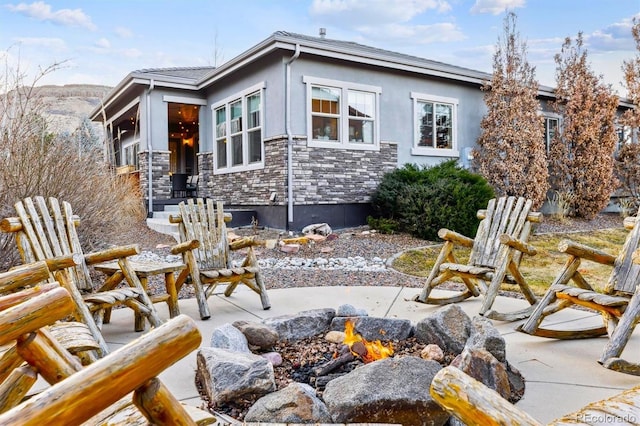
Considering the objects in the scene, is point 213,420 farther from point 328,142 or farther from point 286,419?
point 328,142

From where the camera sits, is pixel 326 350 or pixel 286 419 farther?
pixel 326 350

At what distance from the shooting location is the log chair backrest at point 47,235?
115 inches

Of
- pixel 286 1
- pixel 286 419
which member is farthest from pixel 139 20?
pixel 286 419

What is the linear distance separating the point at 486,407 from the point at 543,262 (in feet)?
22.8

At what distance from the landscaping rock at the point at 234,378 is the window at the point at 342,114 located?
23.0 feet

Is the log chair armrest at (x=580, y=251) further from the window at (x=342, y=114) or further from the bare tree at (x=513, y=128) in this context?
the bare tree at (x=513, y=128)

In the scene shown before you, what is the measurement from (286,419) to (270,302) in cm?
243

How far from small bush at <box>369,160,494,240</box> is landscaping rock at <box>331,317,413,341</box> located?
5.30m

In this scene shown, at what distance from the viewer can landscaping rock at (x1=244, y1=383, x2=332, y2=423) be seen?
191cm

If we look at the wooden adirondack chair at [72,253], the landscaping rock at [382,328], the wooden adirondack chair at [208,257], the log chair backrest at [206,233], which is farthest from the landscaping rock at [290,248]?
the landscaping rock at [382,328]

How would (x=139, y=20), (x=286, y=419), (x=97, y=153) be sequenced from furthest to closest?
(x=139, y=20), (x=97, y=153), (x=286, y=419)

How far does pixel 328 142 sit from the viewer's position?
30.0ft

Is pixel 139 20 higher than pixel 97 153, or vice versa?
pixel 139 20

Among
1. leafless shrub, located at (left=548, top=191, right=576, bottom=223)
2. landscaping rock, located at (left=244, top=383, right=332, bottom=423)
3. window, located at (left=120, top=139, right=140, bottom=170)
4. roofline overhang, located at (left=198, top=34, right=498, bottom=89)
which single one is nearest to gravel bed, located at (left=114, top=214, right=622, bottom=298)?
leafless shrub, located at (left=548, top=191, right=576, bottom=223)
